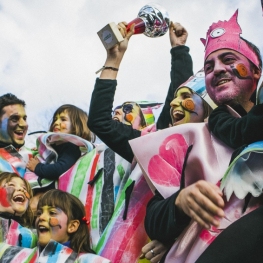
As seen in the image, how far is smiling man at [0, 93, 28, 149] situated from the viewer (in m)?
4.01

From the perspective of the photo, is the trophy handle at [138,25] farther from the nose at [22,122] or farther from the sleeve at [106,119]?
the nose at [22,122]

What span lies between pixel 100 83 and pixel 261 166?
130 cm

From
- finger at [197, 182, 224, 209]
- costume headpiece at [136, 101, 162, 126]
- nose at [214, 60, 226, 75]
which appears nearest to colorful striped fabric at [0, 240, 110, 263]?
nose at [214, 60, 226, 75]

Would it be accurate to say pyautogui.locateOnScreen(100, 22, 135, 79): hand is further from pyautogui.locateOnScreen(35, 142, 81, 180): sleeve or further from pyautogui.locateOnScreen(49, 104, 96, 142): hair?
pyautogui.locateOnScreen(49, 104, 96, 142): hair

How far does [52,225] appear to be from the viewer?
2.87 m

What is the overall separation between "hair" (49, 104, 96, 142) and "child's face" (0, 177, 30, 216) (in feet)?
2.17

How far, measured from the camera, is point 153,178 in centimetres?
201

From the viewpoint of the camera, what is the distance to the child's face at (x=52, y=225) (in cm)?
283

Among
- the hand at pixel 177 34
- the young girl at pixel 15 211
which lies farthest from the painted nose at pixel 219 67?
the young girl at pixel 15 211

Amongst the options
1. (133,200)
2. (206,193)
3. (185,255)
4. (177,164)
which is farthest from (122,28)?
(206,193)

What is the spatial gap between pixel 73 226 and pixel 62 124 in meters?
1.15

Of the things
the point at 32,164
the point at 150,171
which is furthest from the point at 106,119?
the point at 32,164

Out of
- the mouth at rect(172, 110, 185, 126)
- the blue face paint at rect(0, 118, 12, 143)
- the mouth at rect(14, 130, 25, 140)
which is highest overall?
the blue face paint at rect(0, 118, 12, 143)

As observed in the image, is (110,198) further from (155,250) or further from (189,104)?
(155,250)
